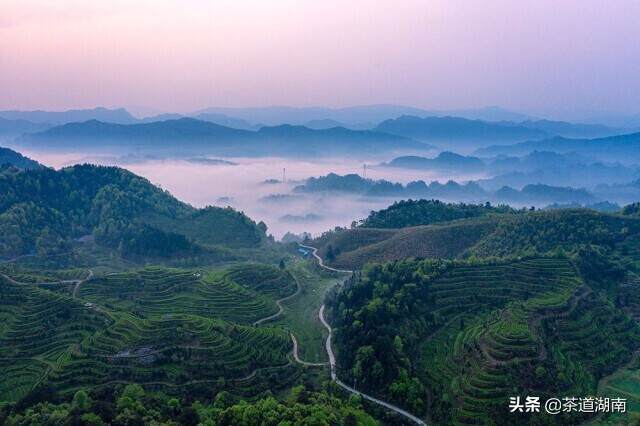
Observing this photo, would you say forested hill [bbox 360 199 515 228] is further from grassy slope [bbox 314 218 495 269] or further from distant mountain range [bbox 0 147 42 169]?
distant mountain range [bbox 0 147 42 169]

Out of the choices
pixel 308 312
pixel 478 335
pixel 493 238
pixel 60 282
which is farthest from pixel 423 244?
pixel 60 282

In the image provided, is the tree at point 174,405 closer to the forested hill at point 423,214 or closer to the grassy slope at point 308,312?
the grassy slope at point 308,312

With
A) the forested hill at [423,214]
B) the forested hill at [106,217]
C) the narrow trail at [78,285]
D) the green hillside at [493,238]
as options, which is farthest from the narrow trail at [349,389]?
the forested hill at [423,214]

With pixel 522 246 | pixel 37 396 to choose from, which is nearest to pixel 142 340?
pixel 37 396

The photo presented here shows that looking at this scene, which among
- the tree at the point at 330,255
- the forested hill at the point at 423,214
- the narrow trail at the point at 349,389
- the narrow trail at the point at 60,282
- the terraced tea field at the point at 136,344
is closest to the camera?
the narrow trail at the point at 349,389

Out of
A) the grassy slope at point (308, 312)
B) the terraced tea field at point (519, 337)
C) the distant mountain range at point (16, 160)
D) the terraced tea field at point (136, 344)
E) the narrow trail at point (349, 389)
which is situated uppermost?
the distant mountain range at point (16, 160)

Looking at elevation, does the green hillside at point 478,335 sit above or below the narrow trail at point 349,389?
above
